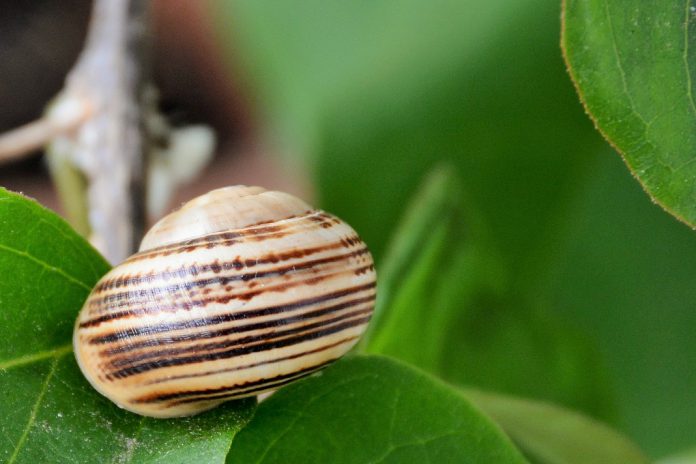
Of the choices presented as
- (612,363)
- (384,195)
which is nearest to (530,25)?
(384,195)

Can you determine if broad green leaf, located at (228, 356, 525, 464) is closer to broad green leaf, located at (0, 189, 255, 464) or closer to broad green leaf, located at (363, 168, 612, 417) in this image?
broad green leaf, located at (0, 189, 255, 464)

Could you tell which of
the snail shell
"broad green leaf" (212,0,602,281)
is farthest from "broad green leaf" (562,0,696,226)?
"broad green leaf" (212,0,602,281)

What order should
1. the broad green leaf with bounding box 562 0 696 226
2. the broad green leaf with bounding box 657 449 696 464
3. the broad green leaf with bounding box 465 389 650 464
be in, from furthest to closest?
the broad green leaf with bounding box 657 449 696 464, the broad green leaf with bounding box 465 389 650 464, the broad green leaf with bounding box 562 0 696 226

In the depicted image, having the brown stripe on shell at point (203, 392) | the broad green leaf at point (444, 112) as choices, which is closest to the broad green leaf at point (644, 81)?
the brown stripe on shell at point (203, 392)

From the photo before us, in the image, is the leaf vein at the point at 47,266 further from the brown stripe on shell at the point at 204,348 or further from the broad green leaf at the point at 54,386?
the brown stripe on shell at the point at 204,348

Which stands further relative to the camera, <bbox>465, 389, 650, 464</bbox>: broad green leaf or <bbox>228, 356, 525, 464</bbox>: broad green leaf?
<bbox>465, 389, 650, 464</bbox>: broad green leaf

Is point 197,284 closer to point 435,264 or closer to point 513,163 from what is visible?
point 435,264
